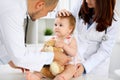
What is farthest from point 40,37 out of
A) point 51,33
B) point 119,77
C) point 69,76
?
point 119,77

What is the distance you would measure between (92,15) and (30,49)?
0.30 m

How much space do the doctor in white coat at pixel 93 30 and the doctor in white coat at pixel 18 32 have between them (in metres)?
0.17

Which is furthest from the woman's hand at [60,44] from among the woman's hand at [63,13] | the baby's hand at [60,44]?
the woman's hand at [63,13]

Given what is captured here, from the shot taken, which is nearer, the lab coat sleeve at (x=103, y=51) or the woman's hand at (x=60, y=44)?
the woman's hand at (x=60, y=44)

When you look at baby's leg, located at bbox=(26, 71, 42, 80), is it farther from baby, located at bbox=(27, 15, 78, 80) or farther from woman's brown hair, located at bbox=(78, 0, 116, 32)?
woman's brown hair, located at bbox=(78, 0, 116, 32)

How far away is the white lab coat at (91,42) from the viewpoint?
3.80 ft

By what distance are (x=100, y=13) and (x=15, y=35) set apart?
419 mm

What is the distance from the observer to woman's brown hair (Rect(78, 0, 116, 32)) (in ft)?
3.69

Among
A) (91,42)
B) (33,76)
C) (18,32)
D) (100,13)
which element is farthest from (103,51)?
(18,32)

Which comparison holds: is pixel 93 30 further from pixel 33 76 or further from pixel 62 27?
pixel 33 76

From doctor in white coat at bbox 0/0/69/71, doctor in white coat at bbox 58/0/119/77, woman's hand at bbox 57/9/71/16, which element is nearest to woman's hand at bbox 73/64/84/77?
doctor in white coat at bbox 58/0/119/77

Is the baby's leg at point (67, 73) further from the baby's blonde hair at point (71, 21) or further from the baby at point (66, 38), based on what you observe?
the baby's blonde hair at point (71, 21)

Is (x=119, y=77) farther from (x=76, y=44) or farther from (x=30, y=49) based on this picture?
(x=30, y=49)

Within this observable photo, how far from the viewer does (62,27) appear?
1050 mm
